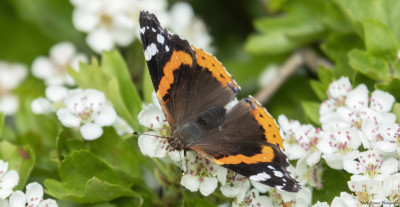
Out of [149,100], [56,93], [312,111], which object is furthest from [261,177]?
[56,93]

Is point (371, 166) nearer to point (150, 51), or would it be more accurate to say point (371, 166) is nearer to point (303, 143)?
point (303, 143)

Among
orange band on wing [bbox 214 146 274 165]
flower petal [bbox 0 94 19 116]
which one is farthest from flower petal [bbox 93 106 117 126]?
flower petal [bbox 0 94 19 116]

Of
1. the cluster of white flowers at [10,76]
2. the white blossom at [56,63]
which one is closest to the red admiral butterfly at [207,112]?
the white blossom at [56,63]

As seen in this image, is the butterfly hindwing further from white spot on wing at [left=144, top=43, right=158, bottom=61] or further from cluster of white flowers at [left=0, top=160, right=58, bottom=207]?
cluster of white flowers at [left=0, top=160, right=58, bottom=207]

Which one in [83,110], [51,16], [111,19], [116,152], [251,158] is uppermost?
[51,16]

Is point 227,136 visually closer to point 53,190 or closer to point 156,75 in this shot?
point 156,75

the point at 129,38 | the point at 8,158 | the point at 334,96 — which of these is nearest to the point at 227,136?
the point at 334,96

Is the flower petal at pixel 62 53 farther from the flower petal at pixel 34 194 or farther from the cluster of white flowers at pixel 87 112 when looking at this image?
the flower petal at pixel 34 194

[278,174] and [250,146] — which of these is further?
[250,146]
